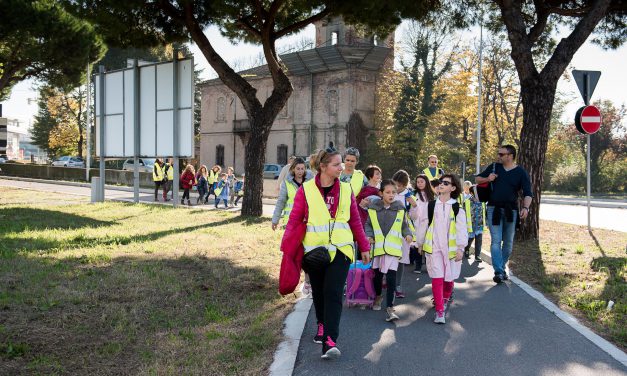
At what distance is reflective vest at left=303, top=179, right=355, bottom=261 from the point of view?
513 centimetres

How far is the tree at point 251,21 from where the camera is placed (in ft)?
56.6

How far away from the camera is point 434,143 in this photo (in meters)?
45.4

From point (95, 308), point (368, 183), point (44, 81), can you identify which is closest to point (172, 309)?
point (95, 308)

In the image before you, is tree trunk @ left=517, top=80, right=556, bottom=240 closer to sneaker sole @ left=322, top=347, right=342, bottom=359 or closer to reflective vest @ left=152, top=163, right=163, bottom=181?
sneaker sole @ left=322, top=347, right=342, bottom=359

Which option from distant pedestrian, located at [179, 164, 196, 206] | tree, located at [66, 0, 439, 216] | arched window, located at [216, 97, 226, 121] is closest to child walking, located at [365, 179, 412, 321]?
tree, located at [66, 0, 439, 216]

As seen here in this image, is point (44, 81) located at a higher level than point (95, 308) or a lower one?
higher

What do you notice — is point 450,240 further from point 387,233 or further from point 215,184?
point 215,184

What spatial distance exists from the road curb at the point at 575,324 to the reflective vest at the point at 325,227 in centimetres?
248

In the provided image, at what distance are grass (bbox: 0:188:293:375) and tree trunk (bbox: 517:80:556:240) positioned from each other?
5334 mm

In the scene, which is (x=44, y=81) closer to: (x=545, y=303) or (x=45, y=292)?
(x=45, y=292)

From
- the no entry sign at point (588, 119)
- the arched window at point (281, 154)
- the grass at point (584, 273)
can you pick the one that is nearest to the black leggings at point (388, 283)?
the grass at point (584, 273)

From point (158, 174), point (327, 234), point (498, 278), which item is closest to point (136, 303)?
point (327, 234)

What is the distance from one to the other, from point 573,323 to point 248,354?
351 centimetres

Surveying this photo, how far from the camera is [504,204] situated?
8.87 metres
